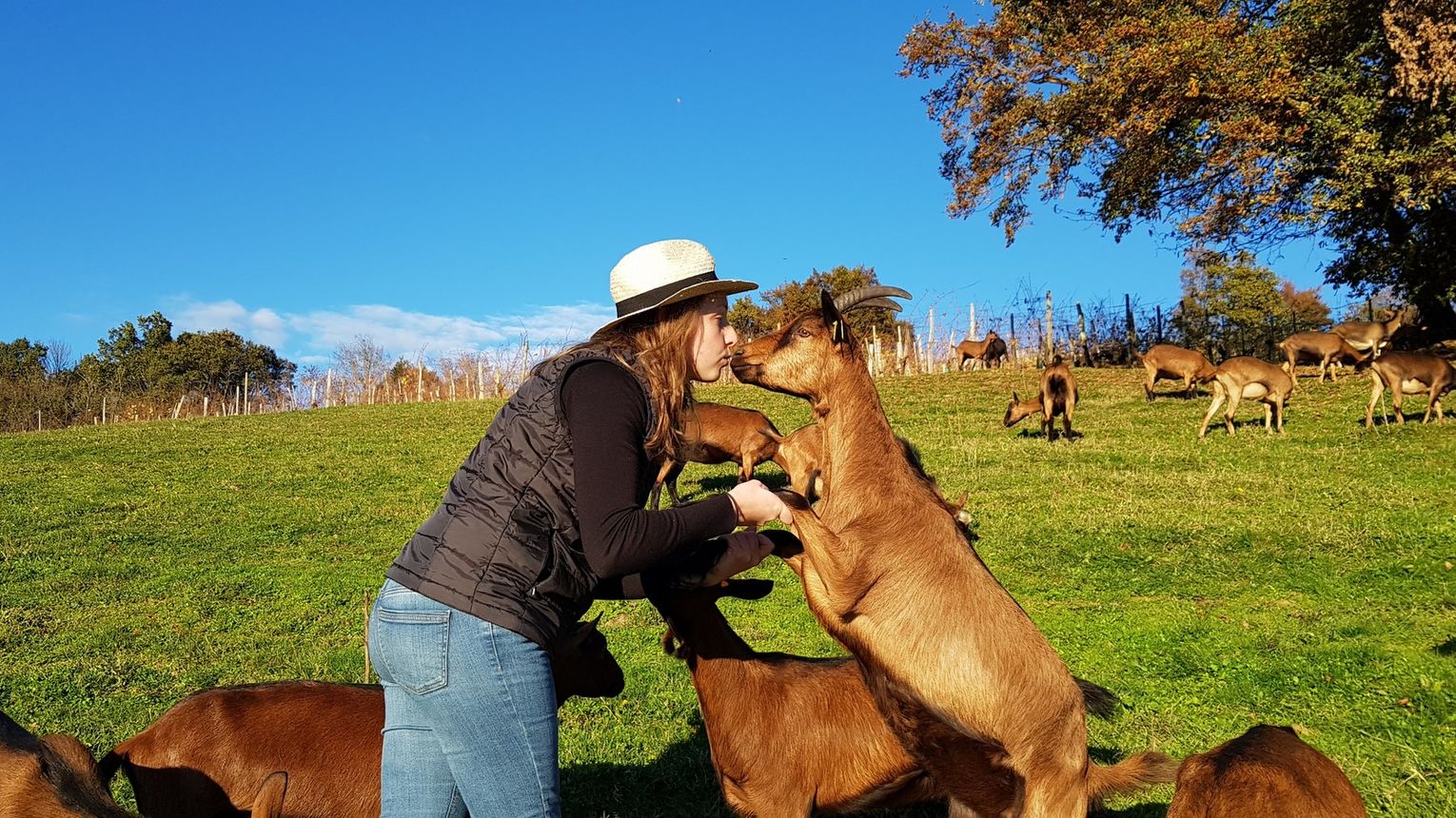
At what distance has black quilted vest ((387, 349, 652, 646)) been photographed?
8.69 ft

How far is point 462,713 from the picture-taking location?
2641mm

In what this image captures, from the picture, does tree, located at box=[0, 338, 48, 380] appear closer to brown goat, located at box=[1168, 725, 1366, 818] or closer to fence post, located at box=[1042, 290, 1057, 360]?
fence post, located at box=[1042, 290, 1057, 360]

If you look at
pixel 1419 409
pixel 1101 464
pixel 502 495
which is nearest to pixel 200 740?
pixel 502 495

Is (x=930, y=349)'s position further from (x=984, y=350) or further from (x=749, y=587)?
(x=749, y=587)

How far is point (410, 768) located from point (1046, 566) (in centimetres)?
927

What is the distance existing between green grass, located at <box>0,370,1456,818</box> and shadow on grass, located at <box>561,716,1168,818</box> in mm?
19

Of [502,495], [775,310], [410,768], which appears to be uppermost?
[775,310]

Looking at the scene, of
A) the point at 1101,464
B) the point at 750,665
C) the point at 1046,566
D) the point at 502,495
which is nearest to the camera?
the point at 502,495

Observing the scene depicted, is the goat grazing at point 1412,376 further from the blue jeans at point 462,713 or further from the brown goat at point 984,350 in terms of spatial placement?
the blue jeans at point 462,713

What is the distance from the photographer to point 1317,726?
6219 mm

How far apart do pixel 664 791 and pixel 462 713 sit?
3339 millimetres

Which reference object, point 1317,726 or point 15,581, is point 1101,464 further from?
point 15,581

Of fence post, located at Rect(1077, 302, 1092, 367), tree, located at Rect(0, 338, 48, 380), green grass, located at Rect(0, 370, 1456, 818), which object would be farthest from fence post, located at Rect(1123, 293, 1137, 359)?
tree, located at Rect(0, 338, 48, 380)

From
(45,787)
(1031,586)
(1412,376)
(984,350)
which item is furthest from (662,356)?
(984,350)
